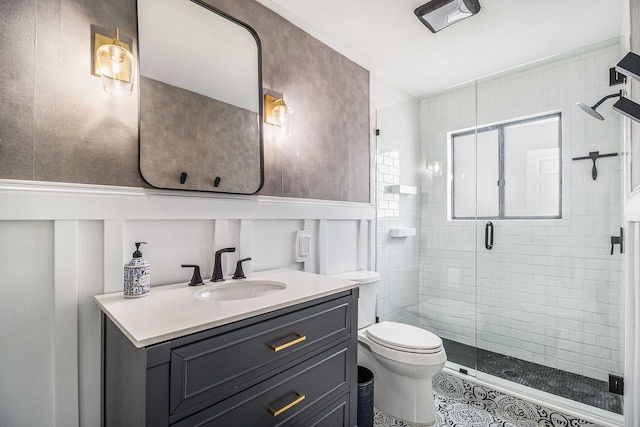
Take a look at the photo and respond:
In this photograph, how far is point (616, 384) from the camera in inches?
76.4

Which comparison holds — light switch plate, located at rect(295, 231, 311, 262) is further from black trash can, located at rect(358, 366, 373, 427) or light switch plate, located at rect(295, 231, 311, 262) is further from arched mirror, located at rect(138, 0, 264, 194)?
black trash can, located at rect(358, 366, 373, 427)

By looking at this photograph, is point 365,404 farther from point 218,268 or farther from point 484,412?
point 218,268

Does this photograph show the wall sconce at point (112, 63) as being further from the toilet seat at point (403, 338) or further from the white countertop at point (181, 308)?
the toilet seat at point (403, 338)

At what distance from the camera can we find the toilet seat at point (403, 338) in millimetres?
1731

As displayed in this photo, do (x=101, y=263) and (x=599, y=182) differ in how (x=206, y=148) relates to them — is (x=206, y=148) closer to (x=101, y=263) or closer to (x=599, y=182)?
(x=101, y=263)

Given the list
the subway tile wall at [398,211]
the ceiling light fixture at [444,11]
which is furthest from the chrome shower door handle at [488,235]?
the ceiling light fixture at [444,11]

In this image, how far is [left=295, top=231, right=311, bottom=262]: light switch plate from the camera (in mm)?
1921

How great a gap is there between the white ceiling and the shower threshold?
221 centimetres

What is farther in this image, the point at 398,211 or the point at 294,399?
the point at 398,211

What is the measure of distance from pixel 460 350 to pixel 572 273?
0.99 m

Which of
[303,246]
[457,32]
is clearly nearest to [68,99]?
[303,246]

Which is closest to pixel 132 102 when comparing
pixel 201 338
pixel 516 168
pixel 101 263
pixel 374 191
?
pixel 101 263

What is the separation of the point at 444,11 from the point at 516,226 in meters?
1.67

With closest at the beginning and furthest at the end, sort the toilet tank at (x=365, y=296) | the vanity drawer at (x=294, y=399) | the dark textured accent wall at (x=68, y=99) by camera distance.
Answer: the vanity drawer at (x=294, y=399) → the dark textured accent wall at (x=68, y=99) → the toilet tank at (x=365, y=296)
